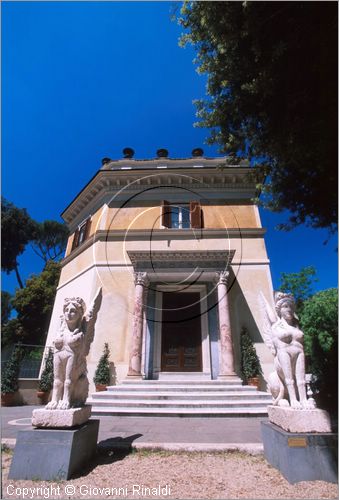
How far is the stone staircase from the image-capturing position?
726 centimetres

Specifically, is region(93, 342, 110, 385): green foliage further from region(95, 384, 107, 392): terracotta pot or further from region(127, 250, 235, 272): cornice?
region(127, 250, 235, 272): cornice

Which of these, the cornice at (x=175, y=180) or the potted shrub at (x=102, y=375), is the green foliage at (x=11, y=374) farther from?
the cornice at (x=175, y=180)

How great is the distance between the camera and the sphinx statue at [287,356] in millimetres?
3385

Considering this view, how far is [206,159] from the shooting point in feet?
50.0

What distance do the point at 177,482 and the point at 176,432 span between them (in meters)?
2.40

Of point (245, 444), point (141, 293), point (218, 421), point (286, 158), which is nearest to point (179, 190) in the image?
point (141, 293)

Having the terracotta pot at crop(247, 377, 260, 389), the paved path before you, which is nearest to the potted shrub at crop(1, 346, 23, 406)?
the paved path

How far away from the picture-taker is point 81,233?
15.6 metres

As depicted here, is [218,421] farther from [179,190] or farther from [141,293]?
[179,190]

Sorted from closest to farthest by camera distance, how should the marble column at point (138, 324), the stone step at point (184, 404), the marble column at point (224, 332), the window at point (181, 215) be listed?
the stone step at point (184, 404) → the marble column at point (224, 332) → the marble column at point (138, 324) → the window at point (181, 215)

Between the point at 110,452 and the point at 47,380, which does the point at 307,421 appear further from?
the point at 47,380

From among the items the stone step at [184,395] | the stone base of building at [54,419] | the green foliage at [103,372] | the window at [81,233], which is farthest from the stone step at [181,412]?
the window at [81,233]

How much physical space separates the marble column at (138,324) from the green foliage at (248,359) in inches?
157

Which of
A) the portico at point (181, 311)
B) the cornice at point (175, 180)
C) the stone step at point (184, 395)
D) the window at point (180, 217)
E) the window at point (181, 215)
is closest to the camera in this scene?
the stone step at point (184, 395)
